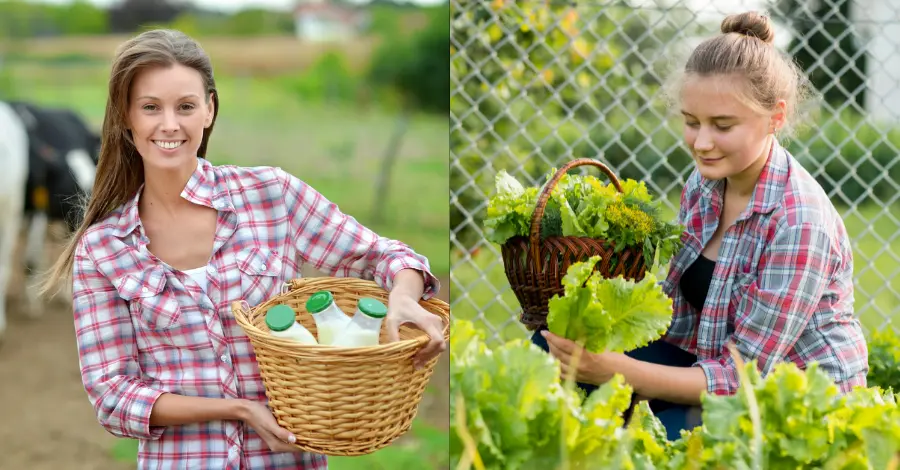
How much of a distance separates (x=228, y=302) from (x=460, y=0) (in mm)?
1407

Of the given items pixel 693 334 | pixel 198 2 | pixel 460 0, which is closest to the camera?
pixel 693 334

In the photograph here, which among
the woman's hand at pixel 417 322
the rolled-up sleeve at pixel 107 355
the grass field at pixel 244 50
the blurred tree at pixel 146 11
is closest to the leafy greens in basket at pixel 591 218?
the woman's hand at pixel 417 322

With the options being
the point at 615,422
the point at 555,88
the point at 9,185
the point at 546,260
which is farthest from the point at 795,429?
the point at 9,185

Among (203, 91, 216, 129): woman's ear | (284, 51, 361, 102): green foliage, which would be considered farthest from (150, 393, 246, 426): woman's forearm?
(284, 51, 361, 102): green foliage

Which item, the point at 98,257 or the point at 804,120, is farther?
the point at 804,120

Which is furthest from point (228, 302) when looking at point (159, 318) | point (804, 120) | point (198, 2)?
point (198, 2)

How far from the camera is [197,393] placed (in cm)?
141

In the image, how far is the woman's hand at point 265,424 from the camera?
132 cm

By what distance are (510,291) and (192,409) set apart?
6.67ft

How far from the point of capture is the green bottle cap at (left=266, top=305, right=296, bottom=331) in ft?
4.12

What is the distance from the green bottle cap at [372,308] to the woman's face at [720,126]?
0.62 m

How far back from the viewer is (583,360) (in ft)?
4.29

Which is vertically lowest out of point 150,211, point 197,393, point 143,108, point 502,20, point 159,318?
point 197,393

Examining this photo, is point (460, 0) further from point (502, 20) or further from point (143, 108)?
point (143, 108)
